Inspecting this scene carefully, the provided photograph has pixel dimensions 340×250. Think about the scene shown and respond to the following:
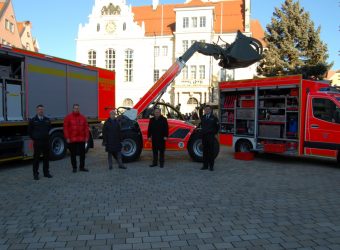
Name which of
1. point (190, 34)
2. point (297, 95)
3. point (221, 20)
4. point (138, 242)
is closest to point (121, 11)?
point (190, 34)

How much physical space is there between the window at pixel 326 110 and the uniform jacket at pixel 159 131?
471 cm

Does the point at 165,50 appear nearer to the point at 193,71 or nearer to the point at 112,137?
the point at 193,71

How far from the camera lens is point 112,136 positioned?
1027cm

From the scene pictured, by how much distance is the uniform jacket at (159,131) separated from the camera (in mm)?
10555

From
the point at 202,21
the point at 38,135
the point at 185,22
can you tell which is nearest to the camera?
the point at 38,135

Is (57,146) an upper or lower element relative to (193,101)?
lower

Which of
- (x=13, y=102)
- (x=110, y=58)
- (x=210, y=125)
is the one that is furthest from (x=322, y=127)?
(x=110, y=58)

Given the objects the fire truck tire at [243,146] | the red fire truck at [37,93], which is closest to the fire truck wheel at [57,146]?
the red fire truck at [37,93]

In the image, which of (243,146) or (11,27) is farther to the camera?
(11,27)

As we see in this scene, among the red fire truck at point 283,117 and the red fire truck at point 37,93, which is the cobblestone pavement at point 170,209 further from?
the red fire truck at point 283,117

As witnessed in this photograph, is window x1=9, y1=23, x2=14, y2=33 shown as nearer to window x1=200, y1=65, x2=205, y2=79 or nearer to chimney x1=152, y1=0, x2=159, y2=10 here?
chimney x1=152, y1=0, x2=159, y2=10

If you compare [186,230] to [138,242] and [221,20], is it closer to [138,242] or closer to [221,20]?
[138,242]

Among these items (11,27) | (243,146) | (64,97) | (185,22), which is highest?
(185,22)

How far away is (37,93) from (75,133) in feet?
7.88
